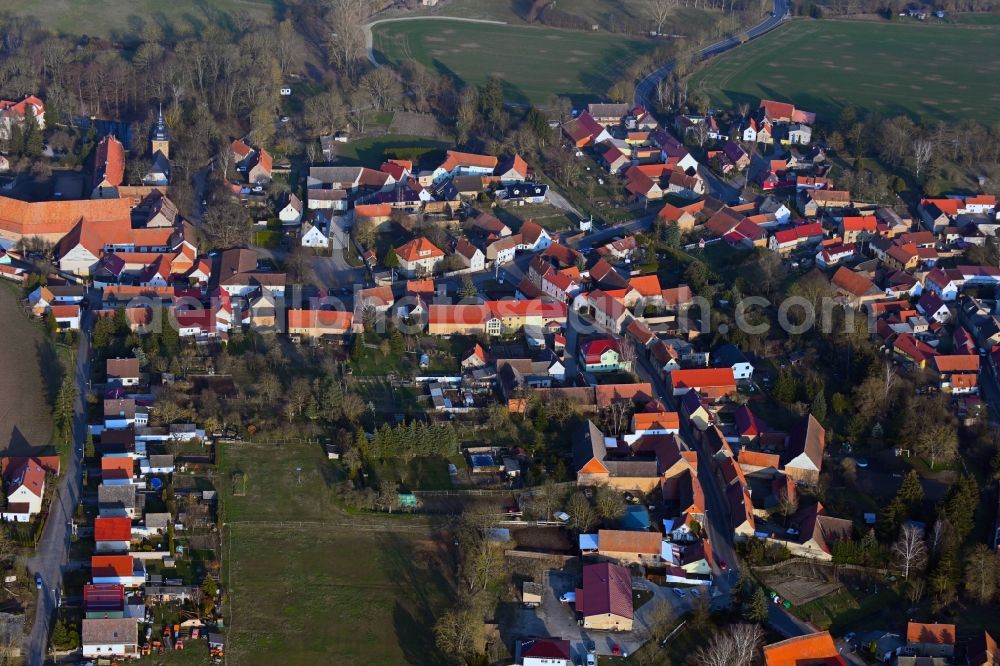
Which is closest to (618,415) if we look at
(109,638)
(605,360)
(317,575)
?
(605,360)

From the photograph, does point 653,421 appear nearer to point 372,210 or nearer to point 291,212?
point 372,210

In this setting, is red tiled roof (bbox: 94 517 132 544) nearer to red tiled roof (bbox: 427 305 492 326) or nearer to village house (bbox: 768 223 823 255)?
red tiled roof (bbox: 427 305 492 326)

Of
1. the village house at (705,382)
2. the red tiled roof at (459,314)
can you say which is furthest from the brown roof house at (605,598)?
the red tiled roof at (459,314)

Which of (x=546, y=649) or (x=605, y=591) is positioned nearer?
(x=546, y=649)

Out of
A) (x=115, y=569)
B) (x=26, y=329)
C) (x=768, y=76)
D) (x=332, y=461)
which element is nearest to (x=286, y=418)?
(x=332, y=461)

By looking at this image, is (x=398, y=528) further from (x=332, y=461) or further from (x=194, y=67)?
(x=194, y=67)

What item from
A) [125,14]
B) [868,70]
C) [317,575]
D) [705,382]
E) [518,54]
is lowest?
[317,575]

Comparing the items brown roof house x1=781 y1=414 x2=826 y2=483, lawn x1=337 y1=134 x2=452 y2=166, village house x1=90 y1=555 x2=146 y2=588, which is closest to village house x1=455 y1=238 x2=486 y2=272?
lawn x1=337 y1=134 x2=452 y2=166
